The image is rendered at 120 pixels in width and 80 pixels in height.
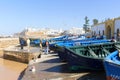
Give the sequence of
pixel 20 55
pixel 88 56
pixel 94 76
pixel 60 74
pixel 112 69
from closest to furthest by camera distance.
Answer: pixel 112 69, pixel 94 76, pixel 60 74, pixel 88 56, pixel 20 55

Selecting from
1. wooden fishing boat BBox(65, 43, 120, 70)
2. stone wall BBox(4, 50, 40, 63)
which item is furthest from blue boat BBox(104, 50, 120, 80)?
stone wall BBox(4, 50, 40, 63)

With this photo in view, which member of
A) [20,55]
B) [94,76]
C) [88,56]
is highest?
[88,56]

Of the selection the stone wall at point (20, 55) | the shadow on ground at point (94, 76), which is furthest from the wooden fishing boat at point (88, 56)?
the stone wall at point (20, 55)

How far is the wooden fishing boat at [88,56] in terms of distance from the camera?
39.0ft

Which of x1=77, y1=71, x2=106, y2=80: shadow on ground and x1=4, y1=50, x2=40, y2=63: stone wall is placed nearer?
x1=77, y1=71, x2=106, y2=80: shadow on ground

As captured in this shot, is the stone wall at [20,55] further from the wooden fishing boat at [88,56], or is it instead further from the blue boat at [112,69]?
the blue boat at [112,69]

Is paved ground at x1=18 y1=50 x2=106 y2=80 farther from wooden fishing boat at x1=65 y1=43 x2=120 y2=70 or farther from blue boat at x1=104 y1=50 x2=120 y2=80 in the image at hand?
blue boat at x1=104 y1=50 x2=120 y2=80

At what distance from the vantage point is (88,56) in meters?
12.5

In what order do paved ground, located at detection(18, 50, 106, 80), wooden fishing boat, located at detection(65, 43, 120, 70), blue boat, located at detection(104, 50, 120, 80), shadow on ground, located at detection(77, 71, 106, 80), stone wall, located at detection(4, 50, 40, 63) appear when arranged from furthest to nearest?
stone wall, located at detection(4, 50, 40, 63) → wooden fishing boat, located at detection(65, 43, 120, 70) → paved ground, located at detection(18, 50, 106, 80) → shadow on ground, located at detection(77, 71, 106, 80) → blue boat, located at detection(104, 50, 120, 80)

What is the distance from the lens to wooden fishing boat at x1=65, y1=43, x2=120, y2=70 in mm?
11873

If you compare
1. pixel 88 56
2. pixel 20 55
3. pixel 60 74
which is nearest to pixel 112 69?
pixel 88 56

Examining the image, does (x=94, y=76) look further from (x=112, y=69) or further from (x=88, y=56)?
(x=112, y=69)

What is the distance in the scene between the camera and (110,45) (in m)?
14.1

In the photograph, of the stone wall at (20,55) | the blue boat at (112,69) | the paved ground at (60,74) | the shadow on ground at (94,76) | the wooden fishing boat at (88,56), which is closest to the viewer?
the blue boat at (112,69)
